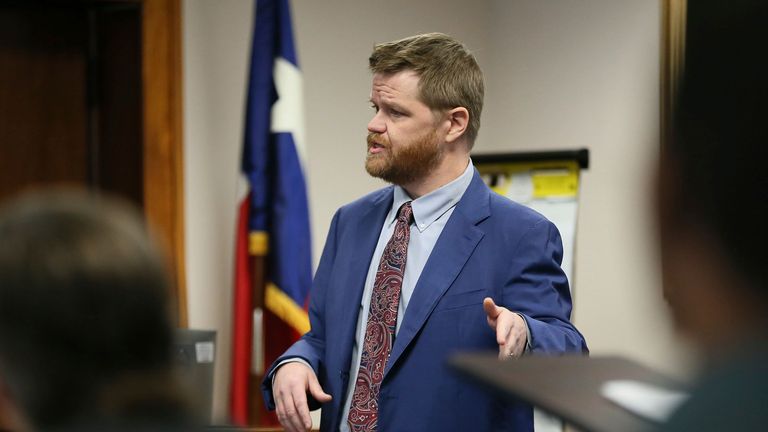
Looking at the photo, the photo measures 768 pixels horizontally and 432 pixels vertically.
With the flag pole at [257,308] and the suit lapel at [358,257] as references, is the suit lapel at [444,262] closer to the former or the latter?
the suit lapel at [358,257]

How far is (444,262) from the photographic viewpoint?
76.5 inches

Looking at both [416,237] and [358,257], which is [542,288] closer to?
[416,237]

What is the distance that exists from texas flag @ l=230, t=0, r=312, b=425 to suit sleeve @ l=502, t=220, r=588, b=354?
1.65 m

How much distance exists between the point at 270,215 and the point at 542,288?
5.90 feet

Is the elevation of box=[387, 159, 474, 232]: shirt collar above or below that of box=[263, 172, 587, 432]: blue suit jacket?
above

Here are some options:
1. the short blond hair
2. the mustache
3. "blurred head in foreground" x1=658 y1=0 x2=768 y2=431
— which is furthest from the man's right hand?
"blurred head in foreground" x1=658 y1=0 x2=768 y2=431

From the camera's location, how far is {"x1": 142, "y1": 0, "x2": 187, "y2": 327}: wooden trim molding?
3713 millimetres

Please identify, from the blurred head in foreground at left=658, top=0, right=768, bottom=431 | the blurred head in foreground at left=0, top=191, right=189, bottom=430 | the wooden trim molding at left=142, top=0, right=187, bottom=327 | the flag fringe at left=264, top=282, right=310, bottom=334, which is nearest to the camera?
the blurred head in foreground at left=658, top=0, right=768, bottom=431

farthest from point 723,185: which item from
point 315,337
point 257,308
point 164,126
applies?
point 164,126

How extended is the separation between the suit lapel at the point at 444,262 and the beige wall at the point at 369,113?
1523 mm

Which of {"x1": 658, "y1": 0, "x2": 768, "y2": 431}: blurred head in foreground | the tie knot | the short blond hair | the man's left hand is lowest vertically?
the man's left hand

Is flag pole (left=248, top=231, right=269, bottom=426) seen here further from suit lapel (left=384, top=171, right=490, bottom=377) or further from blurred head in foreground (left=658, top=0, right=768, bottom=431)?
blurred head in foreground (left=658, top=0, right=768, bottom=431)

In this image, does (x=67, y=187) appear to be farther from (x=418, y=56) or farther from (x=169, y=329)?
(x=169, y=329)

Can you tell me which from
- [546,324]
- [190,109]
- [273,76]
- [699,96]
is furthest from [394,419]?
[190,109]
